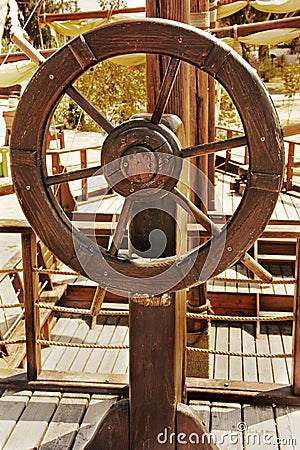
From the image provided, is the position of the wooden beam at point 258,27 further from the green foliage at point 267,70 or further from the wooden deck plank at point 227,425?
the green foliage at point 267,70

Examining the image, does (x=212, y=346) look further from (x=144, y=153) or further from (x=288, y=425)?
(x=144, y=153)

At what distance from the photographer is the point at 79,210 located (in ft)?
18.5

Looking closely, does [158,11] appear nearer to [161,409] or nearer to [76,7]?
[161,409]

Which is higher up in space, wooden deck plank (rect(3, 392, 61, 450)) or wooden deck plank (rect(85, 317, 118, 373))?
wooden deck plank (rect(3, 392, 61, 450))

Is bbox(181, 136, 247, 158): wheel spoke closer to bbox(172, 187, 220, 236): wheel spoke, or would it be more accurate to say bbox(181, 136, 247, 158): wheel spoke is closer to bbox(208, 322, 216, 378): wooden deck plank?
bbox(172, 187, 220, 236): wheel spoke

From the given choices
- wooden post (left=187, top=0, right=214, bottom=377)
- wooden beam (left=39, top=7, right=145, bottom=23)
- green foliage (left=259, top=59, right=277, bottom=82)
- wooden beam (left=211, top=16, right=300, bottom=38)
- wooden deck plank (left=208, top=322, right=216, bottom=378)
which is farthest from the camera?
green foliage (left=259, top=59, right=277, bottom=82)

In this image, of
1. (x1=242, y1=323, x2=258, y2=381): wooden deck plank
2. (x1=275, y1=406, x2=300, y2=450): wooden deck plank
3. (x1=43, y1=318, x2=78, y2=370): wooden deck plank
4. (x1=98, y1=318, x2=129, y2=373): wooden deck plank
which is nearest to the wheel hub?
(x1=275, y1=406, x2=300, y2=450): wooden deck plank

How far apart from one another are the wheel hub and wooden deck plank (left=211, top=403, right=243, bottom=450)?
1.06m

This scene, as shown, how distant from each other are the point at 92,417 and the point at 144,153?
122 centimetres

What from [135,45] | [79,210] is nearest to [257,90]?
[135,45]

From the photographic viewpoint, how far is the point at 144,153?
5.23 ft

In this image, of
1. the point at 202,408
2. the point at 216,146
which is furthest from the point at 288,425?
the point at 216,146

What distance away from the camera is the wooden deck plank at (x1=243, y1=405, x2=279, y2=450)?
226cm

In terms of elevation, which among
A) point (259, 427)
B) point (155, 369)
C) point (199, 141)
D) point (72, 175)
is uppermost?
point (72, 175)
